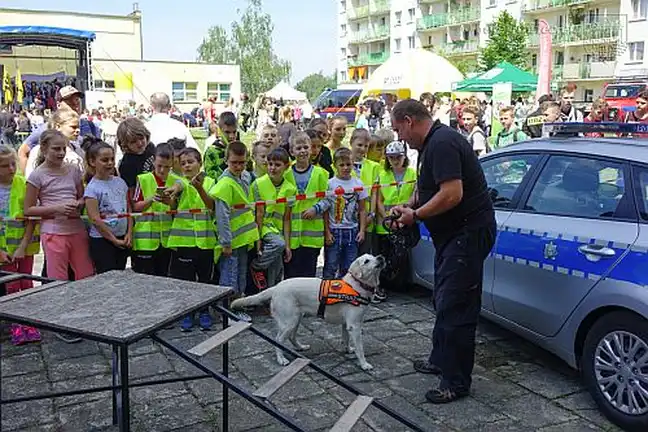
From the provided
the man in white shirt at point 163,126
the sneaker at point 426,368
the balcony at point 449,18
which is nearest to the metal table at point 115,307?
the sneaker at point 426,368

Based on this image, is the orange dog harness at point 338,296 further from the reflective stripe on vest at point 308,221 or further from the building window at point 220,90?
the building window at point 220,90

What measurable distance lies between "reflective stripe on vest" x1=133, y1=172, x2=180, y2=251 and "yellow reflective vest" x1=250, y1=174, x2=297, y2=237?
0.74 meters

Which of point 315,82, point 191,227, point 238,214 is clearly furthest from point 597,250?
point 315,82

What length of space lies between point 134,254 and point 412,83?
16.4 metres

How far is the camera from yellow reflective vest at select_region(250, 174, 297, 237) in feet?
20.0

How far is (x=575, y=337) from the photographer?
4.32 meters

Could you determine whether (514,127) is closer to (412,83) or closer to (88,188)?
(88,188)

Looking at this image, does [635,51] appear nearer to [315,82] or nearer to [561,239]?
[561,239]

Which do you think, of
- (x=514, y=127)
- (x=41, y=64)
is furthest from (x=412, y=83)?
(x=41, y=64)

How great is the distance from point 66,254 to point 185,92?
153ft

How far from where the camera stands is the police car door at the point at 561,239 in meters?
4.12

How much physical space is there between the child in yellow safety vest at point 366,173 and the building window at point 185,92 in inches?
1757

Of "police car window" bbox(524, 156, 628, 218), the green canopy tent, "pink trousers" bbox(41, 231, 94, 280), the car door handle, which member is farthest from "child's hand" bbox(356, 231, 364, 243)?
the green canopy tent

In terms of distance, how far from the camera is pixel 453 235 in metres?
4.35
